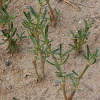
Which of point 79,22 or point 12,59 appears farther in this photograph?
point 79,22

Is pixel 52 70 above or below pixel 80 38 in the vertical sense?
below

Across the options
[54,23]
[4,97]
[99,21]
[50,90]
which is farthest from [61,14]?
[4,97]

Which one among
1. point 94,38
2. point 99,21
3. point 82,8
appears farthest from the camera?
point 82,8

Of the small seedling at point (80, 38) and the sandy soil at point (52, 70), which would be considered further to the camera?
the small seedling at point (80, 38)

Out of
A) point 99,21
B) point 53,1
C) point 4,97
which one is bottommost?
point 4,97

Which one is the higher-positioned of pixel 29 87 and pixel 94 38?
pixel 94 38

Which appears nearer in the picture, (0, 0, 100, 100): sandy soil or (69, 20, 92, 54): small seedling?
(0, 0, 100, 100): sandy soil

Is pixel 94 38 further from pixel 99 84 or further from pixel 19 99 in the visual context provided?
pixel 19 99

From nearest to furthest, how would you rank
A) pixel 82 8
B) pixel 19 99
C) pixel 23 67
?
pixel 19 99 → pixel 23 67 → pixel 82 8
